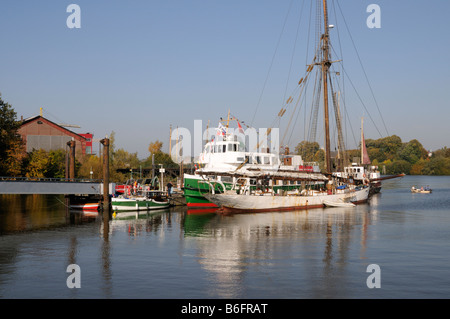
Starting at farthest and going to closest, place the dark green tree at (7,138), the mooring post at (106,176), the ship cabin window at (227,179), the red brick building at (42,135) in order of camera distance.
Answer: the red brick building at (42,135)
the dark green tree at (7,138)
the ship cabin window at (227,179)
the mooring post at (106,176)

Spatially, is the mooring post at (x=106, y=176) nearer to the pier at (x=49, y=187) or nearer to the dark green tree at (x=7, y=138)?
the pier at (x=49, y=187)

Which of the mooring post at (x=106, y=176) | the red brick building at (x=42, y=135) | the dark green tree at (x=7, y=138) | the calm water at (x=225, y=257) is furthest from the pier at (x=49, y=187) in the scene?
the red brick building at (x=42, y=135)

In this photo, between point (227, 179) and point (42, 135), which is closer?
point (227, 179)

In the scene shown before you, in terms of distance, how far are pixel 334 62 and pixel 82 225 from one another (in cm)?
4303

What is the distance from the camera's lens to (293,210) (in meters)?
52.3

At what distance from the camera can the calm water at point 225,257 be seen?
18.4 metres

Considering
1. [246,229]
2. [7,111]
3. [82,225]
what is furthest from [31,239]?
[7,111]

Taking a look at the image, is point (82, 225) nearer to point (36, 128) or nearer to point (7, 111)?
point (7, 111)

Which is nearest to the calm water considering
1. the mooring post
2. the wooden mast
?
the mooring post

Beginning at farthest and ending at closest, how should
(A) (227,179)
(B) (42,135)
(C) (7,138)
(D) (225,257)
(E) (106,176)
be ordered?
(B) (42,135), (C) (7,138), (A) (227,179), (E) (106,176), (D) (225,257)

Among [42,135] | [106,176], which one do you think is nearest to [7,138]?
[106,176]

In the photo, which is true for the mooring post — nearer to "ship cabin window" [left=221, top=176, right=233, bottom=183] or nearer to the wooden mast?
"ship cabin window" [left=221, top=176, right=233, bottom=183]

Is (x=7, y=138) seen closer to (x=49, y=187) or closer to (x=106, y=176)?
(x=49, y=187)

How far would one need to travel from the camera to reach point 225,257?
81.4 feet
